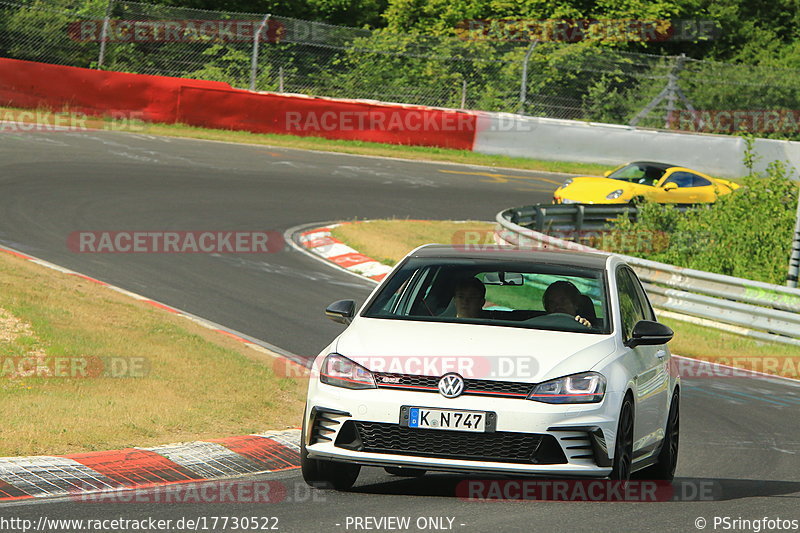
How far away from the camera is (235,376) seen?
11250 mm

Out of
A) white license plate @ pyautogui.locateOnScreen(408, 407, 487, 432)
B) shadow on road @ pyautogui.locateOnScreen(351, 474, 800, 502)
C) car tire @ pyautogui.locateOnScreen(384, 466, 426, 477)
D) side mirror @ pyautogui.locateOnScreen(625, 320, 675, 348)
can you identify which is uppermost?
side mirror @ pyautogui.locateOnScreen(625, 320, 675, 348)

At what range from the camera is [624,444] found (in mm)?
6949

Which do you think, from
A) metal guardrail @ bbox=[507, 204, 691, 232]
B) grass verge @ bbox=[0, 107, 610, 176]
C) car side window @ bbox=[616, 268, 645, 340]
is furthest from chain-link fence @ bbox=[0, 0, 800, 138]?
car side window @ bbox=[616, 268, 645, 340]

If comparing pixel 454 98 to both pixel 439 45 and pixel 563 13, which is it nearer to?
pixel 439 45

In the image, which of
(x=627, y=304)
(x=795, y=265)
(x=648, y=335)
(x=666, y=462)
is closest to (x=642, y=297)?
(x=627, y=304)

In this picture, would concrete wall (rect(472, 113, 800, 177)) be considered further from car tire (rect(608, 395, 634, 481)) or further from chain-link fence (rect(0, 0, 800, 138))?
car tire (rect(608, 395, 634, 481))

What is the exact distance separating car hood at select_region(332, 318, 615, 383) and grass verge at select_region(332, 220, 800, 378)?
26.7 feet

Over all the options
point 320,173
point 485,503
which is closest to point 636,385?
point 485,503

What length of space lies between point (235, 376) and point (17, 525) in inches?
208

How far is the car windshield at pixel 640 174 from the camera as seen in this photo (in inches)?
1028

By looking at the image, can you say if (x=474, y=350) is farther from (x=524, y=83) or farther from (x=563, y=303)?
(x=524, y=83)

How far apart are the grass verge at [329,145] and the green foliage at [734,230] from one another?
9.02 meters

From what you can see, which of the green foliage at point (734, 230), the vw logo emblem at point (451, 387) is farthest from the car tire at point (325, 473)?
the green foliage at point (734, 230)

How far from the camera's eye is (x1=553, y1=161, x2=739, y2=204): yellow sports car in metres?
24.9
